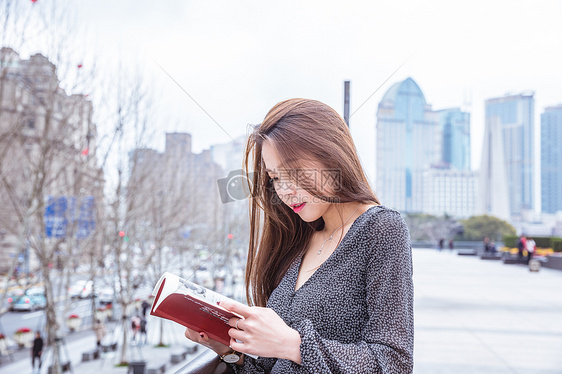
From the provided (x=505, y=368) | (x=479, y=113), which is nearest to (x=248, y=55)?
(x=505, y=368)

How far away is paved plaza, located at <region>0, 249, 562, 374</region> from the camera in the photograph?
339 centimetres

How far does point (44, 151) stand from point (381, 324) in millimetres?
4219

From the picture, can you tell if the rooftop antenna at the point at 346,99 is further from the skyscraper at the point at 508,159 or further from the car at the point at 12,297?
the skyscraper at the point at 508,159

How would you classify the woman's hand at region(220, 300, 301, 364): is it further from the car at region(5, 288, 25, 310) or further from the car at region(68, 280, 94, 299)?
the car at region(68, 280, 94, 299)

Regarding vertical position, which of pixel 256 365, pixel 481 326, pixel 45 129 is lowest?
pixel 481 326

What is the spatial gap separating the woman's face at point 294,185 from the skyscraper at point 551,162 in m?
15.2

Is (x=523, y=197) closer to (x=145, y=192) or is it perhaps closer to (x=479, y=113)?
(x=479, y=113)

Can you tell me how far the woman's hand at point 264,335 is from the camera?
66 cm

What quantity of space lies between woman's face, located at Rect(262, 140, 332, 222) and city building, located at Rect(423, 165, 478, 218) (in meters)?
5.91

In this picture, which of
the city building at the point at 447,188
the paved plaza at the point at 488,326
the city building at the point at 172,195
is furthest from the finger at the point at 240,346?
the city building at the point at 447,188

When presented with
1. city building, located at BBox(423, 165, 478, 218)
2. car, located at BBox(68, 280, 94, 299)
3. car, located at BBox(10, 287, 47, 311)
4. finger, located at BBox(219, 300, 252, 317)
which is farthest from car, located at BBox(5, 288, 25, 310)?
city building, located at BBox(423, 165, 478, 218)

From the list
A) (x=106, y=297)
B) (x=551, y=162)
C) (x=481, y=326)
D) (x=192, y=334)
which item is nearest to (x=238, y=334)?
(x=192, y=334)

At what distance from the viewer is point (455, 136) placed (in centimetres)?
1147

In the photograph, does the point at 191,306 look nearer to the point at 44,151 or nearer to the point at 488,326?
the point at 44,151
